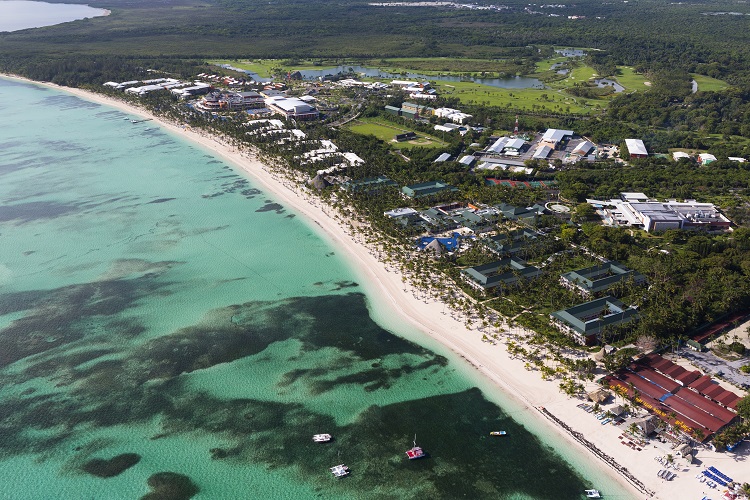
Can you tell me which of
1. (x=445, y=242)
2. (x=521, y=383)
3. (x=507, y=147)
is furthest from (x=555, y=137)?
(x=521, y=383)

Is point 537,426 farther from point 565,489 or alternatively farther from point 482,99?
point 482,99

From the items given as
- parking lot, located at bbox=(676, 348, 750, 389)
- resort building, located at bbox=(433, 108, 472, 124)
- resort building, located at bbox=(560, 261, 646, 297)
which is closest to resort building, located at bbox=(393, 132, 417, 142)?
resort building, located at bbox=(433, 108, 472, 124)

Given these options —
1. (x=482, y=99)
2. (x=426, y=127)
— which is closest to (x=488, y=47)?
(x=482, y=99)

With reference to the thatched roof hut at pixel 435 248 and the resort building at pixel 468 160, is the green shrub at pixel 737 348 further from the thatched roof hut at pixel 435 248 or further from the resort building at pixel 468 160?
the resort building at pixel 468 160

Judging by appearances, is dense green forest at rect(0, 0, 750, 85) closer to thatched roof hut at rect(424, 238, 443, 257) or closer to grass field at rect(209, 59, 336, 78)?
grass field at rect(209, 59, 336, 78)

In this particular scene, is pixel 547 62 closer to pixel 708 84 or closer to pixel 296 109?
pixel 708 84

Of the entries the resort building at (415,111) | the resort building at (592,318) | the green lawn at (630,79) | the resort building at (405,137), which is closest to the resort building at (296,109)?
the resort building at (415,111)
